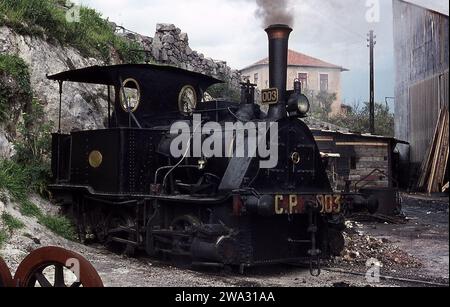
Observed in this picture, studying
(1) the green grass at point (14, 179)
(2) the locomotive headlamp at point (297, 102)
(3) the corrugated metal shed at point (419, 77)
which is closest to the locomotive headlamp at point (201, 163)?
(2) the locomotive headlamp at point (297, 102)

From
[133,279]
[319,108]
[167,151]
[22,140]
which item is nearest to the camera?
[133,279]

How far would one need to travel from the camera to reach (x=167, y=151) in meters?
7.74

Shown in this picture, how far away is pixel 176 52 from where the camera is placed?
17766mm

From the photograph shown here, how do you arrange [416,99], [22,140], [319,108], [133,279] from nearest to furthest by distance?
1. [133,279]
2. [22,140]
3. [416,99]
4. [319,108]

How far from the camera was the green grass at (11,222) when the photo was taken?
734cm

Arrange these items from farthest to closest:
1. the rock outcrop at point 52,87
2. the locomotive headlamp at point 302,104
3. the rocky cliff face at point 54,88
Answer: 1. the rock outcrop at point 52,87
2. the rocky cliff face at point 54,88
3. the locomotive headlamp at point 302,104

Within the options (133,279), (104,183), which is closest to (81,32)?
(104,183)

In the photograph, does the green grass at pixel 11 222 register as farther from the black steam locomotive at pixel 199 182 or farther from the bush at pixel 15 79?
the bush at pixel 15 79

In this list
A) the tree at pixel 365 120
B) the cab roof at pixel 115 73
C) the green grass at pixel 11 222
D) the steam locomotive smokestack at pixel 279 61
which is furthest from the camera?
the tree at pixel 365 120

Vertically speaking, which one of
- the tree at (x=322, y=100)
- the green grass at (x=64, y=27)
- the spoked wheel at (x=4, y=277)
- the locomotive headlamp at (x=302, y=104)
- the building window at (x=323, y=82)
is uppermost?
the building window at (x=323, y=82)

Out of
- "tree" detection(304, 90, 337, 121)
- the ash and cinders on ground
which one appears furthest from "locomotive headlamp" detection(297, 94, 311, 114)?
"tree" detection(304, 90, 337, 121)

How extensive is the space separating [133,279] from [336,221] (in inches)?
115

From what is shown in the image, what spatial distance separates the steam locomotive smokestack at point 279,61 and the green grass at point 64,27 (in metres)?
7.43
